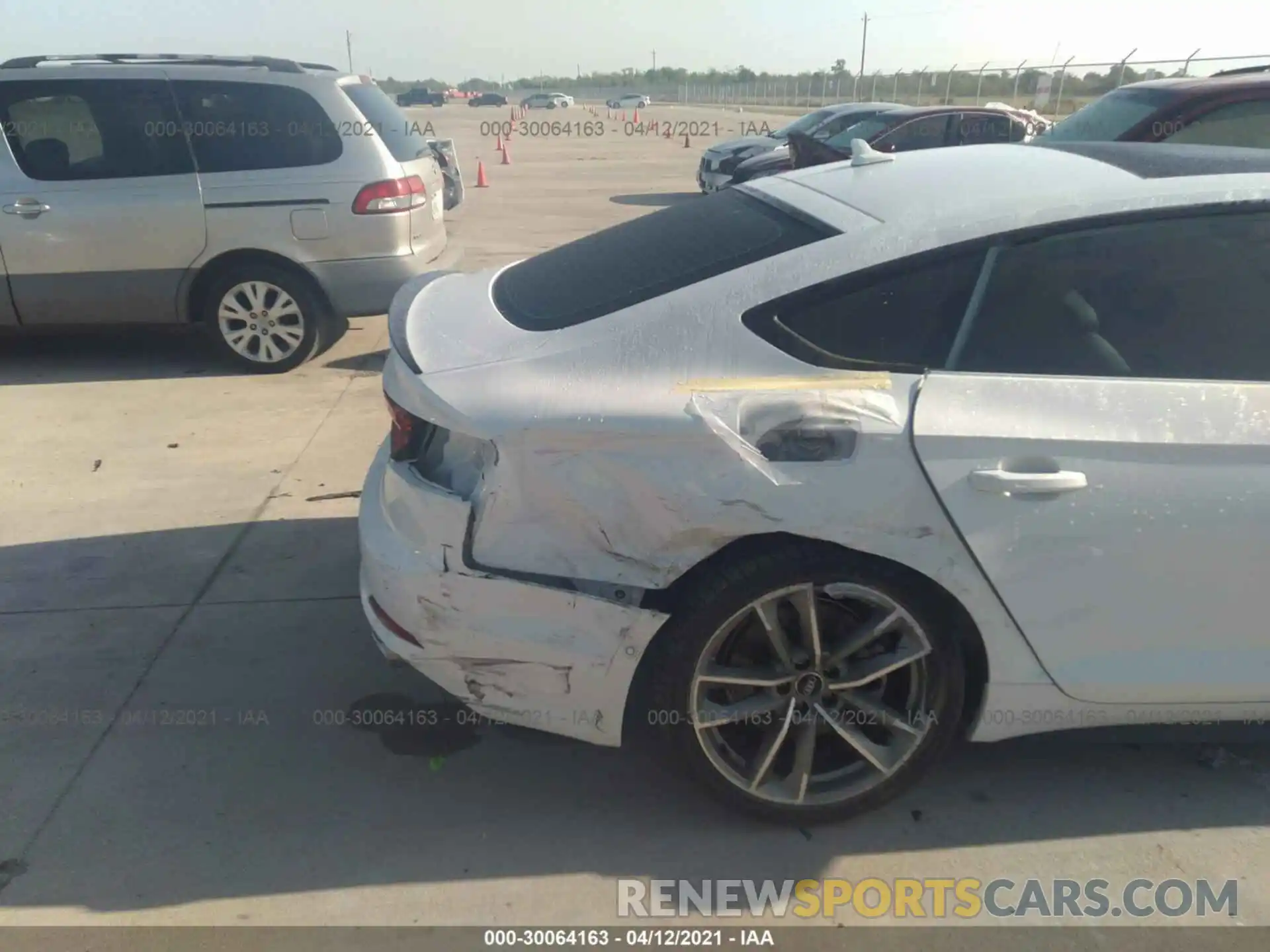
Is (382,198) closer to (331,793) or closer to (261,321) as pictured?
(261,321)

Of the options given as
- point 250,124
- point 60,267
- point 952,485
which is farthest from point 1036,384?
point 60,267

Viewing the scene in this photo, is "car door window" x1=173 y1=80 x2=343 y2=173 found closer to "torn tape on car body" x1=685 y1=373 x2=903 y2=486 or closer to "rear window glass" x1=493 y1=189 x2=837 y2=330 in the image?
"rear window glass" x1=493 y1=189 x2=837 y2=330

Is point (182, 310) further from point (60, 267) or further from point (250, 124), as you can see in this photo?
point (250, 124)

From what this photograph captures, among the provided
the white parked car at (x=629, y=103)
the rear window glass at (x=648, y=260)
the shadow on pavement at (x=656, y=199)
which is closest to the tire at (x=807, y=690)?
the rear window glass at (x=648, y=260)

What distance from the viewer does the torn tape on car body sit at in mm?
2334

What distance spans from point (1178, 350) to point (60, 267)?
625 cm

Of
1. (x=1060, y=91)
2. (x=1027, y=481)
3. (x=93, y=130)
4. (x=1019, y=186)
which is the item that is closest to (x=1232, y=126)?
(x=1019, y=186)

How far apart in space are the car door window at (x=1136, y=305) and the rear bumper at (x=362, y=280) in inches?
182

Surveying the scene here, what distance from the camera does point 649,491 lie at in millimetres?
2344

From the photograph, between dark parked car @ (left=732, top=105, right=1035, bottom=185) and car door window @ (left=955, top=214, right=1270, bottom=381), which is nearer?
car door window @ (left=955, top=214, right=1270, bottom=381)

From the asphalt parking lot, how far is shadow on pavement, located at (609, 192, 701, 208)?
12225 mm

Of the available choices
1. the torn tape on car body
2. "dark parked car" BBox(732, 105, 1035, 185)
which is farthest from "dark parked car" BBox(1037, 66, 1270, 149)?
"dark parked car" BBox(732, 105, 1035, 185)

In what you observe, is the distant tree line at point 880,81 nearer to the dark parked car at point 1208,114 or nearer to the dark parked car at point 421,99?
the dark parked car at point 421,99

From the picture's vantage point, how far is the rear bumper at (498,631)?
7.98 ft
